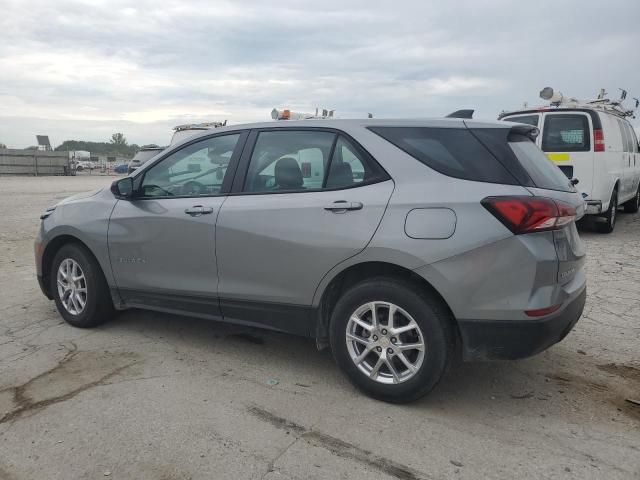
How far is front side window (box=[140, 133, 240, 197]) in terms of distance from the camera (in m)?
4.00

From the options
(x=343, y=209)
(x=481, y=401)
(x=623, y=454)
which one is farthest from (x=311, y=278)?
(x=623, y=454)

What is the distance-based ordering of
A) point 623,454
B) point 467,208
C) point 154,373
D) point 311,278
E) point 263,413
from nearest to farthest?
1. point 623,454
2. point 467,208
3. point 263,413
4. point 311,278
5. point 154,373

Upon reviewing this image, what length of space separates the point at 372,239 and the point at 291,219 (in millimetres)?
601

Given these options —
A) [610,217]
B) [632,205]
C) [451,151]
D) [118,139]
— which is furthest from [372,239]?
[118,139]

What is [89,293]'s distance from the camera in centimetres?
454

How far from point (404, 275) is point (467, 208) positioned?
539 mm

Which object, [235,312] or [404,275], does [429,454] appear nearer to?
[404,275]

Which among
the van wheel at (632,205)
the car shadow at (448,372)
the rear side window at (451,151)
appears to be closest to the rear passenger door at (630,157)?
the van wheel at (632,205)

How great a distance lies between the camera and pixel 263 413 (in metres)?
3.19

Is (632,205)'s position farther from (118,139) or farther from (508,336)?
(118,139)

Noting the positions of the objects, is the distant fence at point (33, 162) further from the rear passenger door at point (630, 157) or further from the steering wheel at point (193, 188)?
the steering wheel at point (193, 188)

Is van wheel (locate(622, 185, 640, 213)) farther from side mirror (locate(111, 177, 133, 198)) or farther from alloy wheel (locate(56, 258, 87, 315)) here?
alloy wheel (locate(56, 258, 87, 315))

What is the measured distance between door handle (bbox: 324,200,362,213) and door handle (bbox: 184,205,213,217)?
963 mm

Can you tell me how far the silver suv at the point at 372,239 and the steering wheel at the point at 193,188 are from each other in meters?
0.01
